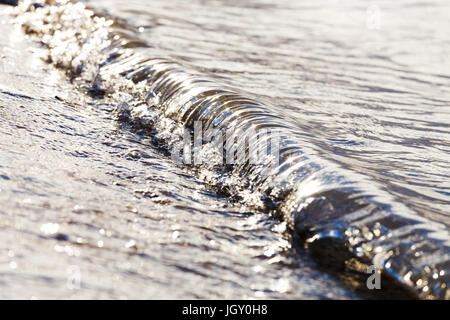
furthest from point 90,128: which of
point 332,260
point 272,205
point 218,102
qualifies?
point 332,260

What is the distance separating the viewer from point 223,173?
11.6 feet

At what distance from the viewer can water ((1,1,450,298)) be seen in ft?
7.66

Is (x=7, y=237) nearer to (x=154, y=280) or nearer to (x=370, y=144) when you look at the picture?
(x=154, y=280)

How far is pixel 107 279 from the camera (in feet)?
7.04

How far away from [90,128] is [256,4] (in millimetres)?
7629

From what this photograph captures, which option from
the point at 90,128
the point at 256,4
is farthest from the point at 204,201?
the point at 256,4

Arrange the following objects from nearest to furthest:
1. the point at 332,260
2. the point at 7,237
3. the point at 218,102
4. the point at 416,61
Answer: the point at 7,237, the point at 332,260, the point at 218,102, the point at 416,61

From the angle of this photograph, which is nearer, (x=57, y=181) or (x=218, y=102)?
(x=57, y=181)

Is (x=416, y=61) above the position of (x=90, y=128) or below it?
above

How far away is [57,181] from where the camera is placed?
291 centimetres

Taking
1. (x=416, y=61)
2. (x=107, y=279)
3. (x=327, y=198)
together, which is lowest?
(x=107, y=279)

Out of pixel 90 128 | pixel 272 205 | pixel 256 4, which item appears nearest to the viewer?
pixel 272 205

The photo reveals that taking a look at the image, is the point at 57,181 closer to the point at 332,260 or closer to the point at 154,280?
the point at 154,280

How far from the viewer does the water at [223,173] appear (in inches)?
92.0
